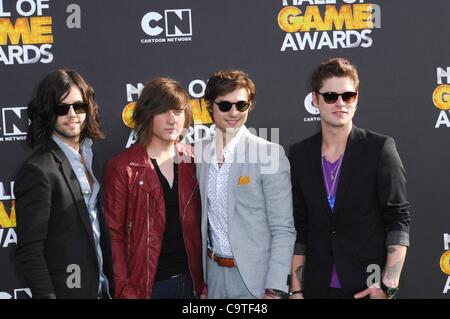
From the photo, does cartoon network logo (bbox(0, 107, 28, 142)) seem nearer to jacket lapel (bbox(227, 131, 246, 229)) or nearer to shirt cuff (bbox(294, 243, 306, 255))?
jacket lapel (bbox(227, 131, 246, 229))

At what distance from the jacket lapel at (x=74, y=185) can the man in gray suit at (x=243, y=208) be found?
0.58 metres

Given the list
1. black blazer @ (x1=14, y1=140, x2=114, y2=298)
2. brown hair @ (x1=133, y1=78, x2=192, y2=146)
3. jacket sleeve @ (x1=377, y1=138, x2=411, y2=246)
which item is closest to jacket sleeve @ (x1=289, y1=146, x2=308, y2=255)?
jacket sleeve @ (x1=377, y1=138, x2=411, y2=246)

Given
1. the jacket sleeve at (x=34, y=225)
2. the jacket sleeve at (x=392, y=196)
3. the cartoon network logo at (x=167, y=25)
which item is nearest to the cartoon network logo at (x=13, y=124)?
the cartoon network logo at (x=167, y=25)

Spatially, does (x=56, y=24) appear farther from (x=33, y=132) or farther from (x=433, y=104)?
(x=433, y=104)

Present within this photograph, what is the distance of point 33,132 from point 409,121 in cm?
231

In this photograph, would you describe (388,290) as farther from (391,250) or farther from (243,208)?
→ (243,208)

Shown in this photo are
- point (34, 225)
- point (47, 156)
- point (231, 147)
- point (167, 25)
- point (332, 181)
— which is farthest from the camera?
point (167, 25)

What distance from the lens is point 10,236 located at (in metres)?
3.64

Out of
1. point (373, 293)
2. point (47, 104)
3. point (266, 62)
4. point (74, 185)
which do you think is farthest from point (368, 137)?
point (47, 104)

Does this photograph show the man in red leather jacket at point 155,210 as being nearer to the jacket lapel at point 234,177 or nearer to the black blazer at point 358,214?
the jacket lapel at point 234,177

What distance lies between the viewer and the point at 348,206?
262cm

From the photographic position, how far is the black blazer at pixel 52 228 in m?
2.36

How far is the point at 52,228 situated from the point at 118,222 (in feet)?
1.23
